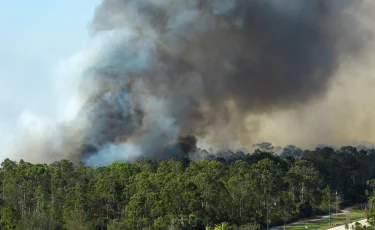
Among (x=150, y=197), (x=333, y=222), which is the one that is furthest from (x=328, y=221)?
(x=150, y=197)

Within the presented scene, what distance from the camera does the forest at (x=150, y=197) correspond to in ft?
168

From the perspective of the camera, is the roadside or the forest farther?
the roadside

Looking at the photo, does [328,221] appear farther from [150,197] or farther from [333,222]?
[150,197]

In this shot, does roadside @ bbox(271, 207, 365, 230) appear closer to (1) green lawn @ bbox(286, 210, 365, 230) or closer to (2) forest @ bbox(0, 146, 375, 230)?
(1) green lawn @ bbox(286, 210, 365, 230)

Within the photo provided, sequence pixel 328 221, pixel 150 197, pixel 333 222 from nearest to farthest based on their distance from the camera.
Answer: pixel 150 197 → pixel 333 222 → pixel 328 221

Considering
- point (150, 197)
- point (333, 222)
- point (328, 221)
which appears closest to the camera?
point (150, 197)

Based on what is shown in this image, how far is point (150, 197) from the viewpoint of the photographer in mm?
51688

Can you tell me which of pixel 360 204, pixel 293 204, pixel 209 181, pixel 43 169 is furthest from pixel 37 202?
pixel 360 204

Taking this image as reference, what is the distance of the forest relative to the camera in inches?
2013

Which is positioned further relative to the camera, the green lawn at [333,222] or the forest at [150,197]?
the green lawn at [333,222]

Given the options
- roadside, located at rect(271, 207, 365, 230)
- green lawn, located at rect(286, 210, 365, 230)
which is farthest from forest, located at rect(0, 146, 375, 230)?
green lawn, located at rect(286, 210, 365, 230)

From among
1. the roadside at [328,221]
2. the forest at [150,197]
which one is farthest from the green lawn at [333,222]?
the forest at [150,197]

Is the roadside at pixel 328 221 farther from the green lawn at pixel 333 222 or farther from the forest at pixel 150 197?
the forest at pixel 150 197

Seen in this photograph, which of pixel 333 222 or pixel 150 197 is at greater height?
pixel 150 197
